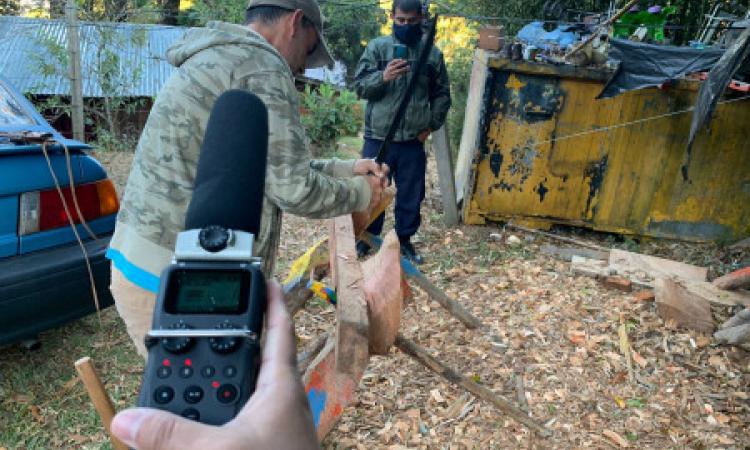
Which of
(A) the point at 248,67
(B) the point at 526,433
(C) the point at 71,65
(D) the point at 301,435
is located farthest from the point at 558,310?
(C) the point at 71,65

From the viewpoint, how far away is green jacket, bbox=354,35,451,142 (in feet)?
16.9

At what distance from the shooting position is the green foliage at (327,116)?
31.0 feet

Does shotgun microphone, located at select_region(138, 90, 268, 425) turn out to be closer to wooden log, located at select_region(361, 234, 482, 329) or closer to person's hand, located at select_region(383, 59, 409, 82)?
wooden log, located at select_region(361, 234, 482, 329)

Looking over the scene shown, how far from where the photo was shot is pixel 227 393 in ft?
2.60

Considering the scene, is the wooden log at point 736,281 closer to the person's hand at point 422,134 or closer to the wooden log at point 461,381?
the wooden log at point 461,381

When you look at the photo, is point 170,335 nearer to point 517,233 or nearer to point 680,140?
point 517,233

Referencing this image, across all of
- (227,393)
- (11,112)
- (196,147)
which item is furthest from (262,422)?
(11,112)

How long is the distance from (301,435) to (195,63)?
157 cm

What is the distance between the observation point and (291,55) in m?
2.22

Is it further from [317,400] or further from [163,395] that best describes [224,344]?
[317,400]

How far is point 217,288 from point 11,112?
11.6 ft

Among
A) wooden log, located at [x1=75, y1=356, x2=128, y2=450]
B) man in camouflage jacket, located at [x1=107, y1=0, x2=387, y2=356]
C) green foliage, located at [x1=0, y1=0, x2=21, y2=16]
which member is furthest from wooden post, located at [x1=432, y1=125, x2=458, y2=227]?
green foliage, located at [x1=0, y1=0, x2=21, y2=16]

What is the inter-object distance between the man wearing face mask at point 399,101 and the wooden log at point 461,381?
256 cm

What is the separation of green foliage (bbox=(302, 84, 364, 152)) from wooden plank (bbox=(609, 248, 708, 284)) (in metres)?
5.61
